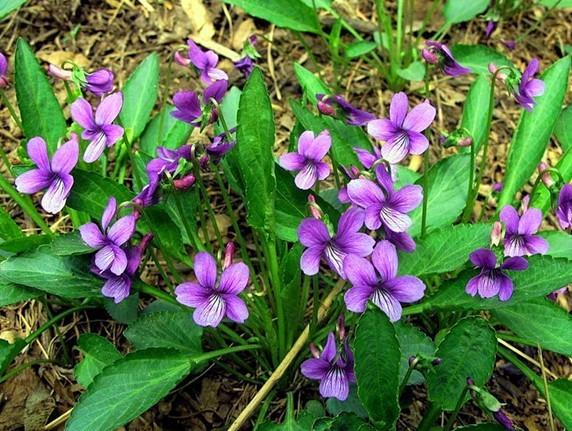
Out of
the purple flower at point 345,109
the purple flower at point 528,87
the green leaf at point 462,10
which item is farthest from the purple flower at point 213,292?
the green leaf at point 462,10

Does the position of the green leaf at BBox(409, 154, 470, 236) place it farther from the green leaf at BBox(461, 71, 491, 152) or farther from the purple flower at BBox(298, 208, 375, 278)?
the purple flower at BBox(298, 208, 375, 278)

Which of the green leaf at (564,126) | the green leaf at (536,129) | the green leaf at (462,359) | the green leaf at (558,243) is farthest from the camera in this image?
the green leaf at (564,126)

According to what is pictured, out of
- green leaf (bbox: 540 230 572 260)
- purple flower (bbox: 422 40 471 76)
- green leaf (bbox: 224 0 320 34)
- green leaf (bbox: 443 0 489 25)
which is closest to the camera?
purple flower (bbox: 422 40 471 76)

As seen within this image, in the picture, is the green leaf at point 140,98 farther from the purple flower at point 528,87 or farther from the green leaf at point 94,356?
the purple flower at point 528,87

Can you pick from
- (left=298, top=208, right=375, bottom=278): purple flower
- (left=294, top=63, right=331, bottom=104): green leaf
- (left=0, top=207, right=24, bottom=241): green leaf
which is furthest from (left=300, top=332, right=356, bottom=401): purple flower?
(left=0, top=207, right=24, bottom=241): green leaf

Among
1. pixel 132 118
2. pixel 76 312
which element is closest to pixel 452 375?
pixel 76 312

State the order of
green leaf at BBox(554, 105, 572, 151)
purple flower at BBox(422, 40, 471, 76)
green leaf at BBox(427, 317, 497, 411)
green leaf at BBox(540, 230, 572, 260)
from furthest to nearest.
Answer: green leaf at BBox(554, 105, 572, 151) → green leaf at BBox(540, 230, 572, 260) → purple flower at BBox(422, 40, 471, 76) → green leaf at BBox(427, 317, 497, 411)

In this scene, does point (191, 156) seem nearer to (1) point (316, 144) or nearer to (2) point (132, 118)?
(1) point (316, 144)
